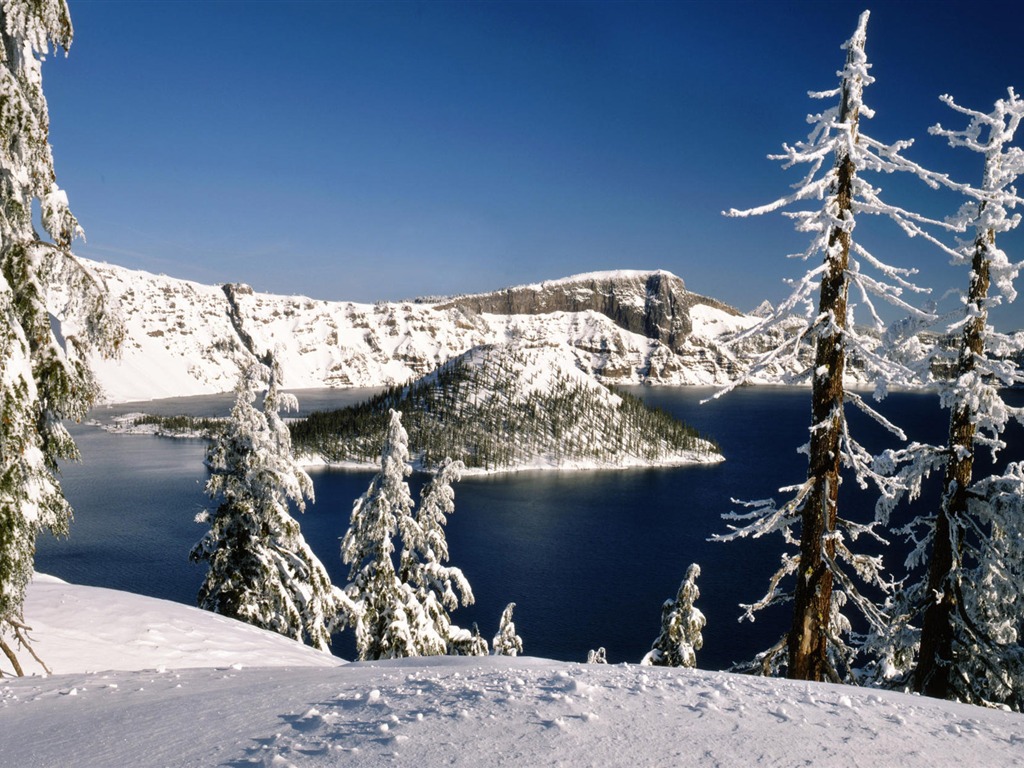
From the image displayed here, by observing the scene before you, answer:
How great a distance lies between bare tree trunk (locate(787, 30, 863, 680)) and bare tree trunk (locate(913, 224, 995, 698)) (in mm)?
3722

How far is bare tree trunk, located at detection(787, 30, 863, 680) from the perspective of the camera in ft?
32.5

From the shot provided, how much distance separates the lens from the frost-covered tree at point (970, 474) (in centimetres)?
1155

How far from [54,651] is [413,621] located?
13522 millimetres

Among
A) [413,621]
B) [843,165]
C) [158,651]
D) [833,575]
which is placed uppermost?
[843,165]

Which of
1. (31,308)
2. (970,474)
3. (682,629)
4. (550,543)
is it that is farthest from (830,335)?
(550,543)

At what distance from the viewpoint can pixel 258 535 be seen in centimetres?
2036

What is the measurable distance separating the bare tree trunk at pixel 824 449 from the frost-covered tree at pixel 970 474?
2.25 metres

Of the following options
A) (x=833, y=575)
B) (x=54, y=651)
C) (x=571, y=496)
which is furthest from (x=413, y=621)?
(x=571, y=496)

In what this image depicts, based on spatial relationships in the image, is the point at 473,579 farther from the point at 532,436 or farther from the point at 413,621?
the point at 532,436

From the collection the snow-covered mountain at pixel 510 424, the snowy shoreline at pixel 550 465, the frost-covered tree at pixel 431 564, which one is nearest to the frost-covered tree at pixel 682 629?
the frost-covered tree at pixel 431 564

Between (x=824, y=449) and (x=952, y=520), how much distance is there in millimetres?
4563

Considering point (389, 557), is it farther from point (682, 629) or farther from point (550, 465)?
point (550, 465)

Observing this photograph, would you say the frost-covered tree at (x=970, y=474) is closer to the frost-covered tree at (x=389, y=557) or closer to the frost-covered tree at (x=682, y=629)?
the frost-covered tree at (x=682, y=629)

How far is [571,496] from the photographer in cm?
10875
